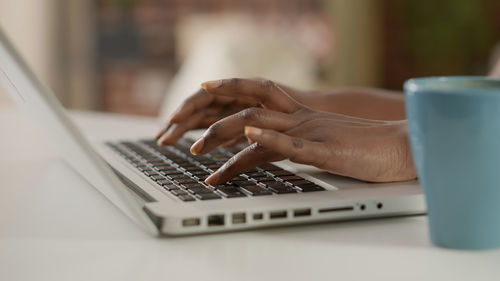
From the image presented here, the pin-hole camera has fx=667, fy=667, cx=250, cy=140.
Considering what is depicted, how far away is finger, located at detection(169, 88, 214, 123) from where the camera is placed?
0.98 meters

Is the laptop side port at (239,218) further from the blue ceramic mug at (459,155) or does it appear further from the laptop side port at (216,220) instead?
the blue ceramic mug at (459,155)

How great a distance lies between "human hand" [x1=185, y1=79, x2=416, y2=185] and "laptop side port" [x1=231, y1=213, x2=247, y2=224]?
87 mm

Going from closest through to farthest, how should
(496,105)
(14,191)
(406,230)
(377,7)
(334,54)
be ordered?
(496,105)
(406,230)
(14,191)
(334,54)
(377,7)

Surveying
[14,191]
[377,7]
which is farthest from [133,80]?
[14,191]

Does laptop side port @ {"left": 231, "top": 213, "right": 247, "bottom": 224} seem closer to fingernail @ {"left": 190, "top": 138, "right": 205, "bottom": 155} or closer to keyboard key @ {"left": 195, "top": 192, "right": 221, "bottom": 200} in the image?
keyboard key @ {"left": 195, "top": 192, "right": 221, "bottom": 200}

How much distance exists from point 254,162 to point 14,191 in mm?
314

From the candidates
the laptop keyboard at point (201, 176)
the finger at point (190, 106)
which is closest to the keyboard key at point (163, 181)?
the laptop keyboard at point (201, 176)

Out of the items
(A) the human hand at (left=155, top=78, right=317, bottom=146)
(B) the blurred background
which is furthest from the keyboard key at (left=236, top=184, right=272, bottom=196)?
(B) the blurred background

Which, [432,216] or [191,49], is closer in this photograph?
[432,216]

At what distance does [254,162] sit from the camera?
2.36 ft

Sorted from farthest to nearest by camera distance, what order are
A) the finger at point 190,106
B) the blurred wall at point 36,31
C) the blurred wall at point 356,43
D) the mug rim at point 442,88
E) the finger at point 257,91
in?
the blurred wall at point 356,43
the blurred wall at point 36,31
the finger at point 190,106
the finger at point 257,91
the mug rim at point 442,88

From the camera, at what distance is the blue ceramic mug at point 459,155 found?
1.63 ft

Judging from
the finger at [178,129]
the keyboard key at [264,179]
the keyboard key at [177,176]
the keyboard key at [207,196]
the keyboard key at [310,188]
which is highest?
the keyboard key at [207,196]

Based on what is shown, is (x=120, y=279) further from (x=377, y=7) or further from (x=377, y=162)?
(x=377, y=7)
